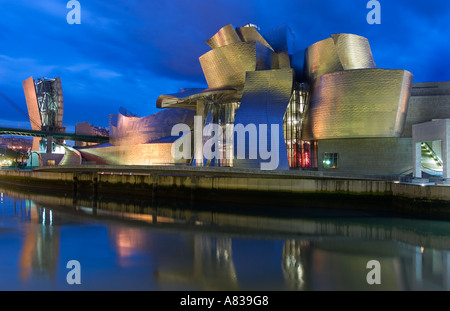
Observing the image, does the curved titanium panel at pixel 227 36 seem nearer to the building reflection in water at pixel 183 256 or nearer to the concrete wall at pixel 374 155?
the concrete wall at pixel 374 155

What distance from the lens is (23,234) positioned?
1114cm

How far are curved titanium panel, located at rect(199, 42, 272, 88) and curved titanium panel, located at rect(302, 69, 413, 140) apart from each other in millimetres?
4565

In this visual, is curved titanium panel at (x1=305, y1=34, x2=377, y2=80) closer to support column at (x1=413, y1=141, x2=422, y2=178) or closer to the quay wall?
support column at (x1=413, y1=141, x2=422, y2=178)

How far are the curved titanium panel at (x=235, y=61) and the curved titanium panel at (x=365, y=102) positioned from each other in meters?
4.57

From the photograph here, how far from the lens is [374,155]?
2011 centimetres

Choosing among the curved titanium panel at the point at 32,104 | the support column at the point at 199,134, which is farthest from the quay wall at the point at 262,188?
the curved titanium panel at the point at 32,104

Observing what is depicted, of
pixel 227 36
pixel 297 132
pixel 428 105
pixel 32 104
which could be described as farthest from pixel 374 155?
pixel 32 104

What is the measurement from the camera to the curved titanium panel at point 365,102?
60.9 ft

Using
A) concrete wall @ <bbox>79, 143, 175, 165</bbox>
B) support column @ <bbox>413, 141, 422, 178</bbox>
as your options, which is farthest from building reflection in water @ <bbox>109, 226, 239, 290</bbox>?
concrete wall @ <bbox>79, 143, 175, 165</bbox>

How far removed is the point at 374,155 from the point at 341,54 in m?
6.80

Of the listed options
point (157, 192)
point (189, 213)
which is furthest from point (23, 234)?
point (157, 192)

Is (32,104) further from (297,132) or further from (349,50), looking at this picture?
(349,50)
